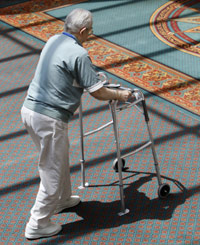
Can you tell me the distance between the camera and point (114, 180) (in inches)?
158

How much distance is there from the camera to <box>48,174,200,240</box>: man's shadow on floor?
3494 mm

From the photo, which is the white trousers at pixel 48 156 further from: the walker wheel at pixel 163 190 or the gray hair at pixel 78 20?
the walker wheel at pixel 163 190

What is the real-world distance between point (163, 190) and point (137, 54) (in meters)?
2.91

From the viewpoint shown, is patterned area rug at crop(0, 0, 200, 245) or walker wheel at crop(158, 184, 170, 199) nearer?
patterned area rug at crop(0, 0, 200, 245)

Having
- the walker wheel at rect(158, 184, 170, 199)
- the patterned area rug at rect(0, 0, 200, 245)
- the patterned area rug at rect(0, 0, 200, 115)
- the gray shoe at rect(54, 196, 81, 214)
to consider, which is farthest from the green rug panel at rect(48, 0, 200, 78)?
the gray shoe at rect(54, 196, 81, 214)

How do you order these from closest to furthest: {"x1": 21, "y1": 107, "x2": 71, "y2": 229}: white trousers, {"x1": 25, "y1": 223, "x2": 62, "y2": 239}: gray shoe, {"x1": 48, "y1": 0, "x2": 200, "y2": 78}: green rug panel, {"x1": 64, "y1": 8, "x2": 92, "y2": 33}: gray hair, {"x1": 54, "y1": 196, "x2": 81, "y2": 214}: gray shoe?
{"x1": 64, "y1": 8, "x2": 92, "y2": 33}: gray hair < {"x1": 21, "y1": 107, "x2": 71, "y2": 229}: white trousers < {"x1": 25, "y1": 223, "x2": 62, "y2": 239}: gray shoe < {"x1": 54, "y1": 196, "x2": 81, "y2": 214}: gray shoe < {"x1": 48, "y1": 0, "x2": 200, "y2": 78}: green rug panel

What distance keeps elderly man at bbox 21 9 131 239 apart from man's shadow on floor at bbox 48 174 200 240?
13.5 inches

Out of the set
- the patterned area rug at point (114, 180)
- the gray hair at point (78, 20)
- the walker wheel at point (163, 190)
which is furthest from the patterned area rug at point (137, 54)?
the gray hair at point (78, 20)

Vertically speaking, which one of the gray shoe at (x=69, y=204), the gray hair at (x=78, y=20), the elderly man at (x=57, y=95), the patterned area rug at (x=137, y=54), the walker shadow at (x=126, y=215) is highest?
the gray hair at (x=78, y=20)

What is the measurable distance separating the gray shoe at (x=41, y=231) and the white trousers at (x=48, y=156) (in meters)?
0.06

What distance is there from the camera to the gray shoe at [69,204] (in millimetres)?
3646

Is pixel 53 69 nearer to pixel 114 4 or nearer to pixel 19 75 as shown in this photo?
pixel 19 75

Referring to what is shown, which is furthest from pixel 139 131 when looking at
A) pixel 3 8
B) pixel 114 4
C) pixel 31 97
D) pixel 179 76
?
pixel 3 8

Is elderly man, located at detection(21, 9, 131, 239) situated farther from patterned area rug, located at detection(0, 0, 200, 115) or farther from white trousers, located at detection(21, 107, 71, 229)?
patterned area rug, located at detection(0, 0, 200, 115)
